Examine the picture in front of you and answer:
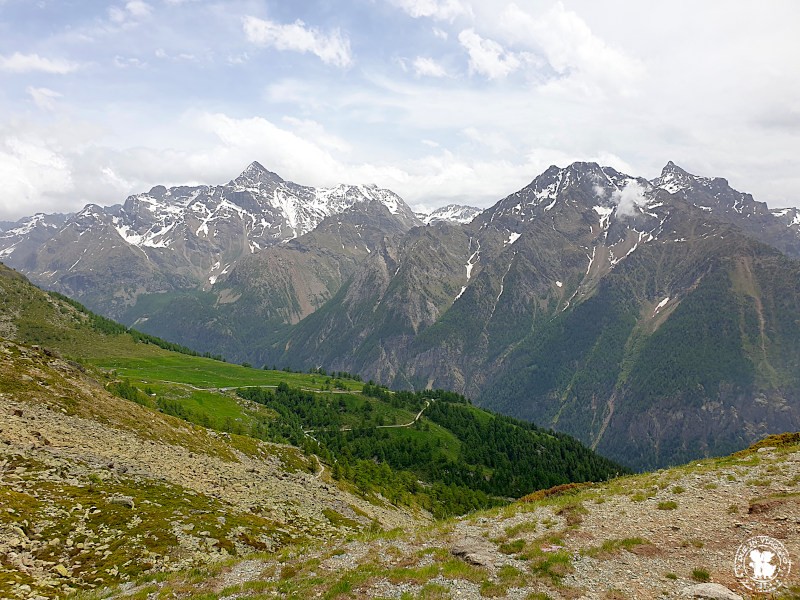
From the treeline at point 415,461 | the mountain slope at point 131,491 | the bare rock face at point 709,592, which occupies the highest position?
the bare rock face at point 709,592

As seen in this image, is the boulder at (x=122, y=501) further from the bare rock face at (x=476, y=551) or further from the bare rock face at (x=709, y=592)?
the bare rock face at (x=709, y=592)

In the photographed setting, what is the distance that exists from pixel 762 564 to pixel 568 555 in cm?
1015

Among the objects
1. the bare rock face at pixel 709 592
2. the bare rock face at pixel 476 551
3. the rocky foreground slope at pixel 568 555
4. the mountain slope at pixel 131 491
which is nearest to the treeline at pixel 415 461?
the mountain slope at pixel 131 491

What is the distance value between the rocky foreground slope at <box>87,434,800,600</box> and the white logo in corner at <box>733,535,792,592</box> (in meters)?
0.32

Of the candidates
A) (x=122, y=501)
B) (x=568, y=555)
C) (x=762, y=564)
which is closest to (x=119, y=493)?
(x=122, y=501)

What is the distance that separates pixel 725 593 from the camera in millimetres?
22562

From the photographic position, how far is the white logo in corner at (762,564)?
23.7 metres

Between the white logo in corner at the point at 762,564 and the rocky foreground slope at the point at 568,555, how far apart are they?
12.6 inches

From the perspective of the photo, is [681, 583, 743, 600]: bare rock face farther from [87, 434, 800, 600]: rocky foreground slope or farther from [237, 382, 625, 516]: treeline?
[237, 382, 625, 516]: treeline

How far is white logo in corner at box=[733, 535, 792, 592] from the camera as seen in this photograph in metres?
23.7

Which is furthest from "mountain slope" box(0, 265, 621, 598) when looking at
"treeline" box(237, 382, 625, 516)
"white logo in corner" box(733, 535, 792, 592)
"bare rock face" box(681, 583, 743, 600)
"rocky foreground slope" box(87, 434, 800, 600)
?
"white logo in corner" box(733, 535, 792, 592)

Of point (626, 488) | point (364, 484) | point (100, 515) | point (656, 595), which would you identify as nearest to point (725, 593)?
point (656, 595)

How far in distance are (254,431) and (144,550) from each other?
98.5 metres

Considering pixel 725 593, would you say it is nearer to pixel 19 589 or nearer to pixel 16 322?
pixel 19 589
